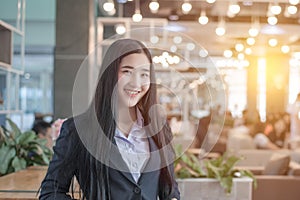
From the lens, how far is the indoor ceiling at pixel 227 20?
10320 millimetres

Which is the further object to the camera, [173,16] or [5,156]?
[173,16]

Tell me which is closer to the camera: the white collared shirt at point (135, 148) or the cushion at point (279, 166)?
the white collared shirt at point (135, 148)

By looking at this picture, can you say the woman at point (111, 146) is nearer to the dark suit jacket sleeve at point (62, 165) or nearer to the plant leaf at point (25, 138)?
the dark suit jacket sleeve at point (62, 165)

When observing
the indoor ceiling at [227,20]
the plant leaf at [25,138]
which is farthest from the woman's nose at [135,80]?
the indoor ceiling at [227,20]

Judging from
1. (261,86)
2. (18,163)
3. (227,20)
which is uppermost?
(227,20)

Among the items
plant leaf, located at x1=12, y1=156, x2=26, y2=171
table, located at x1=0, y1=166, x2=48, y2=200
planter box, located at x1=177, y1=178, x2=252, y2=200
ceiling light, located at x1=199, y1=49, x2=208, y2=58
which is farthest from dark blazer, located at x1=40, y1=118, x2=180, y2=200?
planter box, located at x1=177, y1=178, x2=252, y2=200

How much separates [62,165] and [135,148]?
21 centimetres

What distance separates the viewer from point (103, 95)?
1474 mm

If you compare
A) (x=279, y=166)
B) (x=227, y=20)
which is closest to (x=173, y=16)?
(x=227, y=20)

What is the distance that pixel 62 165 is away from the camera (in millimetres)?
1449

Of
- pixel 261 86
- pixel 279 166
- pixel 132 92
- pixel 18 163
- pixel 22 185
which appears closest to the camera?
pixel 132 92

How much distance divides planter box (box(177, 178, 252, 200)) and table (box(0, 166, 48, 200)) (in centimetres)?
108

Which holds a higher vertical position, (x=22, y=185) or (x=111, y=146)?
(x=111, y=146)

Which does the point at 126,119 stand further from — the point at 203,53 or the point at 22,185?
the point at 22,185
